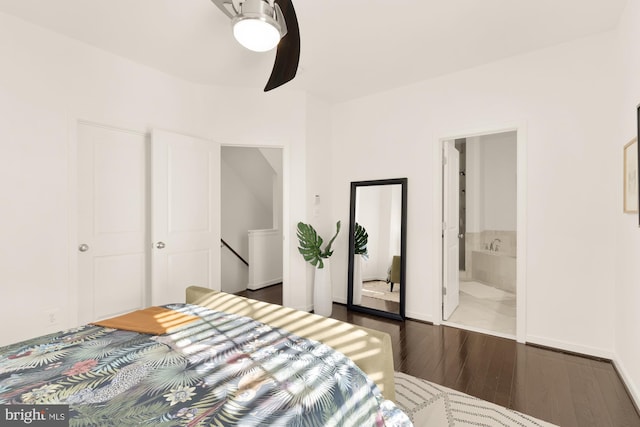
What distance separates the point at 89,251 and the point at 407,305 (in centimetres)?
330

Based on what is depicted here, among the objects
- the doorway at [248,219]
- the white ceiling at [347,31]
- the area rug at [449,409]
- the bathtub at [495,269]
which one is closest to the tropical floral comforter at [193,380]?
the area rug at [449,409]

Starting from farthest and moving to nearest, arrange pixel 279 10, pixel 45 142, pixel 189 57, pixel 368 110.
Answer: pixel 368 110 < pixel 189 57 < pixel 45 142 < pixel 279 10

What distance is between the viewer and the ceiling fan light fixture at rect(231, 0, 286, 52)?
1.40 metres

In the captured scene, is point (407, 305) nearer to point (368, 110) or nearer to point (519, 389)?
point (519, 389)

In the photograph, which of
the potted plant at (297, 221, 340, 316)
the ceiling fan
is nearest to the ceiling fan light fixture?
the ceiling fan

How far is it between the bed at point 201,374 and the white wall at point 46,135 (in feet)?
4.23

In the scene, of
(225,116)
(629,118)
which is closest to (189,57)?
(225,116)

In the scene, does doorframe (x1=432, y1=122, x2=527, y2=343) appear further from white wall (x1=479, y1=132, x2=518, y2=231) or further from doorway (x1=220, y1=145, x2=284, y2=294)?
white wall (x1=479, y1=132, x2=518, y2=231)

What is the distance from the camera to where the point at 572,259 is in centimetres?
276

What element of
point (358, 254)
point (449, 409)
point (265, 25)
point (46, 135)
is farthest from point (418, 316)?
point (46, 135)

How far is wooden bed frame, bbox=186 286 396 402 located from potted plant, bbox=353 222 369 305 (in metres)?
2.20

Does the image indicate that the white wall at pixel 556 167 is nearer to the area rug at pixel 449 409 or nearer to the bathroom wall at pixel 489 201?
the area rug at pixel 449 409

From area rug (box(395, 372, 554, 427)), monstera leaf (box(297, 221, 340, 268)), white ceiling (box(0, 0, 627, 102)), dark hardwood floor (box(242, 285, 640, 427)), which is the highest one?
white ceiling (box(0, 0, 627, 102))

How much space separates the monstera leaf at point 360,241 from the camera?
398 centimetres
